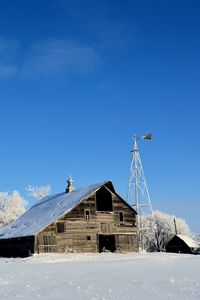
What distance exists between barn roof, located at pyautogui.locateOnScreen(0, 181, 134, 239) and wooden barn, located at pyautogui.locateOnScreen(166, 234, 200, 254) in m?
22.2

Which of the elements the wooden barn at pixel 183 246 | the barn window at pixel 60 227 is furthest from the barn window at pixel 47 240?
the wooden barn at pixel 183 246

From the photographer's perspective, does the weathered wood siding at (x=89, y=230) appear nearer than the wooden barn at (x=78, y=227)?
Yes

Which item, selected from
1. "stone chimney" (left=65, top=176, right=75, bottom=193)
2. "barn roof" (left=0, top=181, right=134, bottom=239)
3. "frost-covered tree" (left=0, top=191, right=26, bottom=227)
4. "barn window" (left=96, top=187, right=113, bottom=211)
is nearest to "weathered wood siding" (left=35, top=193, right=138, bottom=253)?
"barn window" (left=96, top=187, right=113, bottom=211)

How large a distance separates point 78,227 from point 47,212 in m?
4.24

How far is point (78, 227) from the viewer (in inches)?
1725

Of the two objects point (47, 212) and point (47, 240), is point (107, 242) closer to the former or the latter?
point (47, 212)

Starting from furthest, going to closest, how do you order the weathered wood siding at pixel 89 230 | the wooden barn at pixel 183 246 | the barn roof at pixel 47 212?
the wooden barn at pixel 183 246
the barn roof at pixel 47 212
the weathered wood siding at pixel 89 230

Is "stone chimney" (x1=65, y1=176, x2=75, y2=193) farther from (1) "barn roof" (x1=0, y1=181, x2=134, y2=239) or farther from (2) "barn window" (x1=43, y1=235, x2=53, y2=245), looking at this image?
(2) "barn window" (x1=43, y1=235, x2=53, y2=245)

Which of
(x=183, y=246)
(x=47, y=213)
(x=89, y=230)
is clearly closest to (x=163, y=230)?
(x=183, y=246)

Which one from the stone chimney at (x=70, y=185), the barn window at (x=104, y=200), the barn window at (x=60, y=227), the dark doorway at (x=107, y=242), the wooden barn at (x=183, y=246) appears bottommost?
the wooden barn at (x=183, y=246)

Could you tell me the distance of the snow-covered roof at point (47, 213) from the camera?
4291 cm

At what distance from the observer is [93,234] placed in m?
44.8

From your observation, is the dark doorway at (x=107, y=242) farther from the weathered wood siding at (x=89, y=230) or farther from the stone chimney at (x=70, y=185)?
the stone chimney at (x=70, y=185)

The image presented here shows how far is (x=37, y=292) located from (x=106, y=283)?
8.95ft
